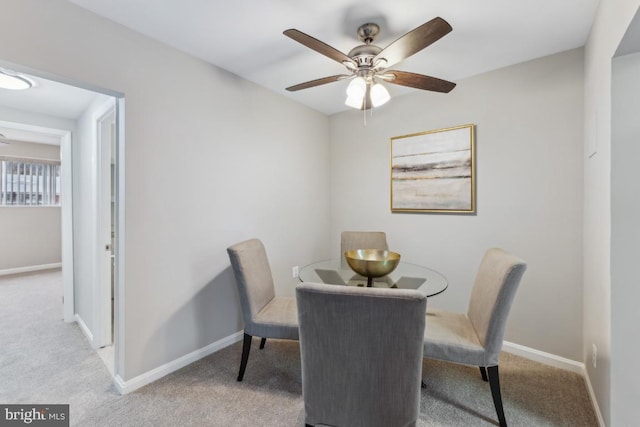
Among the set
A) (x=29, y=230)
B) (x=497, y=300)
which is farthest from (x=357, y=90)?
(x=29, y=230)

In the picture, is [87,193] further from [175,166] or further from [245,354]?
[245,354]

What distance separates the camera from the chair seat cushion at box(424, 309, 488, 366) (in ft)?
4.90

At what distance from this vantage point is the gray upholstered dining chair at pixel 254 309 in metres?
1.83

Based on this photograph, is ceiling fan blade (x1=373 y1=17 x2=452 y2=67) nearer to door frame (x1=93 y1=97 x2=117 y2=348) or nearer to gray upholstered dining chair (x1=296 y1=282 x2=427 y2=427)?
gray upholstered dining chair (x1=296 y1=282 x2=427 y2=427)

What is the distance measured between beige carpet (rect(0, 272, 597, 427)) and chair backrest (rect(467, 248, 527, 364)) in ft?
1.57

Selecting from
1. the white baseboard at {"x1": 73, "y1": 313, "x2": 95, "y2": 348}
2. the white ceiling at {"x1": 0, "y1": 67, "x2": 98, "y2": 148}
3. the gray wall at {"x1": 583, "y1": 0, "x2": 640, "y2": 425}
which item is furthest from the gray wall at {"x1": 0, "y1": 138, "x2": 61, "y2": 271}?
the gray wall at {"x1": 583, "y1": 0, "x2": 640, "y2": 425}

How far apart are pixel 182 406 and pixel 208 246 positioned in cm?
107

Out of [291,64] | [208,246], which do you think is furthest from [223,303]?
[291,64]

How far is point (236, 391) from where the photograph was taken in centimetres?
181

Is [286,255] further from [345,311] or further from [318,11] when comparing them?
[318,11]

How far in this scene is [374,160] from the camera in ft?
10.1

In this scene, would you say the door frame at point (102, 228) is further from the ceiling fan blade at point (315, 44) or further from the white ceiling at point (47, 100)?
the ceiling fan blade at point (315, 44)
